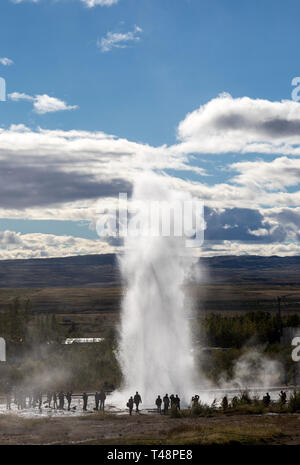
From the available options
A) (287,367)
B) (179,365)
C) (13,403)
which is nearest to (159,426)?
(179,365)

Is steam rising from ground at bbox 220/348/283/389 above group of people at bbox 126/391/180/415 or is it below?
below

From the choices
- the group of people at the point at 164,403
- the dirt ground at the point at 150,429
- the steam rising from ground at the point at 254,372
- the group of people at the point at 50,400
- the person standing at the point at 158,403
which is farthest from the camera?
the steam rising from ground at the point at 254,372

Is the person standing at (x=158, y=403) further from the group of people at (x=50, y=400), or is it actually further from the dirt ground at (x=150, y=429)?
the group of people at (x=50, y=400)

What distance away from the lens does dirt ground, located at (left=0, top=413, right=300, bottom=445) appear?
27.6m

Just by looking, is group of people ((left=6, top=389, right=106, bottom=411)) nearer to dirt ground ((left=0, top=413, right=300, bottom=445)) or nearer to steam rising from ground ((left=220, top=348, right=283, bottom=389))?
dirt ground ((left=0, top=413, right=300, bottom=445))

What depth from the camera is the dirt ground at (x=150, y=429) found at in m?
27.6

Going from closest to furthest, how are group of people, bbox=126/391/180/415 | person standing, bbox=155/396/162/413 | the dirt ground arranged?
the dirt ground → group of people, bbox=126/391/180/415 → person standing, bbox=155/396/162/413

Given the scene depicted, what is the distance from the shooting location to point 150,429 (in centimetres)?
3127

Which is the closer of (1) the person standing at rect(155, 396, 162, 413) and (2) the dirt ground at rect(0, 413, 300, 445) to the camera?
(2) the dirt ground at rect(0, 413, 300, 445)

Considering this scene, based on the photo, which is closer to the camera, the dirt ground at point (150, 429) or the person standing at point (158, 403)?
the dirt ground at point (150, 429)

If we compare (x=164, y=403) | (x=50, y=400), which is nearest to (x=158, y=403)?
(x=164, y=403)

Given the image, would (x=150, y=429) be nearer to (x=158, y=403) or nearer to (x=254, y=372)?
(x=158, y=403)

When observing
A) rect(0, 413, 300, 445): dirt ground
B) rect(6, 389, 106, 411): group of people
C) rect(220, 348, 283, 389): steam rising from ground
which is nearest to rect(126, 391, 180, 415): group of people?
rect(0, 413, 300, 445): dirt ground

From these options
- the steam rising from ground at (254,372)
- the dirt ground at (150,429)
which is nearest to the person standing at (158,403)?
the dirt ground at (150,429)
